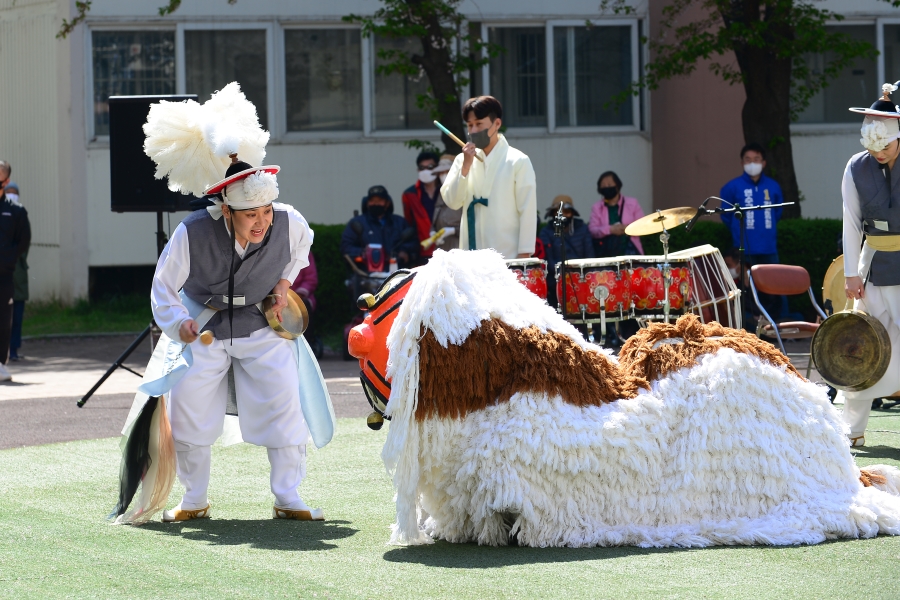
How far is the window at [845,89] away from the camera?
16891 mm

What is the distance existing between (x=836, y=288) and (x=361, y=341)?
4238 millimetres

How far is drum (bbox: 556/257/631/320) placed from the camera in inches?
344

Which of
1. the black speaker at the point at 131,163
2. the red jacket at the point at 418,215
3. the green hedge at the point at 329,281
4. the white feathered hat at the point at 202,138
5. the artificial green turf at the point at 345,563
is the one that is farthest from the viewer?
the green hedge at the point at 329,281

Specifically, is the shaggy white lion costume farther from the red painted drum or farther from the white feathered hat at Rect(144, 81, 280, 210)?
the red painted drum

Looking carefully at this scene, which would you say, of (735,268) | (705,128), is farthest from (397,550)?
(705,128)

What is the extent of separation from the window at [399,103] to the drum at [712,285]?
27.8 feet

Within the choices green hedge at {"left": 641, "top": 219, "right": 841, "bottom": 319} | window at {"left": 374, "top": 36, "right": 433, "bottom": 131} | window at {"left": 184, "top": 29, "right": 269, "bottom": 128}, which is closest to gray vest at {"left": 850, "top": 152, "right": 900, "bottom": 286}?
green hedge at {"left": 641, "top": 219, "right": 841, "bottom": 319}

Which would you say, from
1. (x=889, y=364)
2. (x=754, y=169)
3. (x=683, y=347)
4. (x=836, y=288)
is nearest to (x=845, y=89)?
(x=754, y=169)

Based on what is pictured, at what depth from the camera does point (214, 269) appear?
5414 mm

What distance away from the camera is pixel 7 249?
11.5 meters

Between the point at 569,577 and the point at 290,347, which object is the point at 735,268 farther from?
the point at 569,577

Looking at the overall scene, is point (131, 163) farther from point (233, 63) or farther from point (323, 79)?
point (323, 79)

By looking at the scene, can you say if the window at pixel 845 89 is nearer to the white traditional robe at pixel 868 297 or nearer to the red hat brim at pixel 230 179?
the white traditional robe at pixel 868 297

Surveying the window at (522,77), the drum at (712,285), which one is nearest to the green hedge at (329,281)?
the window at (522,77)
